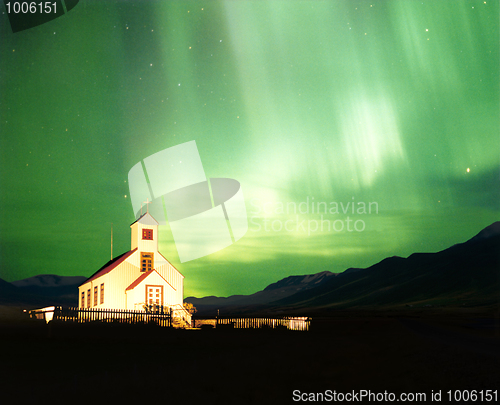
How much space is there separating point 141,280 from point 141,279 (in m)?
0.10

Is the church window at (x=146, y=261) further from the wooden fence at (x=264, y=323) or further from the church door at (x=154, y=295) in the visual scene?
the wooden fence at (x=264, y=323)

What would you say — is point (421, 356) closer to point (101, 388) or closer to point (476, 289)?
point (101, 388)


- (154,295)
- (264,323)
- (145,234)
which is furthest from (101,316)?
(264,323)

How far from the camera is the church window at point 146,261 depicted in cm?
3084

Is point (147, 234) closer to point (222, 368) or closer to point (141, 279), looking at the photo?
point (141, 279)

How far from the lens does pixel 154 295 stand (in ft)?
97.7

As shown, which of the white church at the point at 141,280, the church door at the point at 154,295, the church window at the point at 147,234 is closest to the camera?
the white church at the point at 141,280

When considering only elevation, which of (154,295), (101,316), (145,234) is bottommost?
(101,316)

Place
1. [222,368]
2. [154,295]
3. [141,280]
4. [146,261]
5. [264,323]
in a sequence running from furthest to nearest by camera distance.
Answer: [146,261]
[154,295]
[141,280]
[264,323]
[222,368]

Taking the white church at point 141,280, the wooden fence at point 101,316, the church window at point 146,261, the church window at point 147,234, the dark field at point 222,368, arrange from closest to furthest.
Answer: the dark field at point 222,368
the wooden fence at point 101,316
the white church at point 141,280
the church window at point 146,261
the church window at point 147,234

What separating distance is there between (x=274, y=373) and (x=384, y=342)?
6990 millimetres

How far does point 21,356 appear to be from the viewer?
46.6 feet

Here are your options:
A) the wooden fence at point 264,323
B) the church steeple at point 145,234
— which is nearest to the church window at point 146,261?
the church steeple at point 145,234

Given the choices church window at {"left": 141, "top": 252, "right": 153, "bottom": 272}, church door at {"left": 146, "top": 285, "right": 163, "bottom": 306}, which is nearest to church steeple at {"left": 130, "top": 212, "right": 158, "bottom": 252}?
church window at {"left": 141, "top": 252, "right": 153, "bottom": 272}
